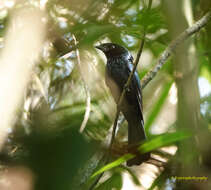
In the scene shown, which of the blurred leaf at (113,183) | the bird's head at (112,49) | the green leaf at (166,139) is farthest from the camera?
the bird's head at (112,49)

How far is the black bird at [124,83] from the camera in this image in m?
3.25

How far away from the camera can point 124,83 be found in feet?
11.5

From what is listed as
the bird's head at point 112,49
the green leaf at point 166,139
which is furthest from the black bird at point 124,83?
the green leaf at point 166,139

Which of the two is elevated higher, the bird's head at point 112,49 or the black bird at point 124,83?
the bird's head at point 112,49

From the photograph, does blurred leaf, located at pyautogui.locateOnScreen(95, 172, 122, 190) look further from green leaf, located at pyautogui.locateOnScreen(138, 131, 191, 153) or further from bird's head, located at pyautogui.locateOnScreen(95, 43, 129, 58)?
bird's head, located at pyautogui.locateOnScreen(95, 43, 129, 58)

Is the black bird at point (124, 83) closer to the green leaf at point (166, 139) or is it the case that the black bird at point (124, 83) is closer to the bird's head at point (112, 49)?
the bird's head at point (112, 49)

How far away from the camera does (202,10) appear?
254 centimetres

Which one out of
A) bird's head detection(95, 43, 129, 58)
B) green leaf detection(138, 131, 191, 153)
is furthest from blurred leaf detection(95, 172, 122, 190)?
bird's head detection(95, 43, 129, 58)

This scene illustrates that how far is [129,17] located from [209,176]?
1060mm

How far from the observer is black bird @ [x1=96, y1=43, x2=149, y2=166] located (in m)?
3.25

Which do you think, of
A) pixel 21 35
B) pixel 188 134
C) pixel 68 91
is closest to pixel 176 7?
pixel 188 134

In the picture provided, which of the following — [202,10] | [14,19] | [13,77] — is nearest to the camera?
[13,77]

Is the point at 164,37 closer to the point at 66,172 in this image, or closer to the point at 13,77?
the point at 13,77

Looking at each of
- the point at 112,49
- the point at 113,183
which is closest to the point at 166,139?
the point at 113,183
